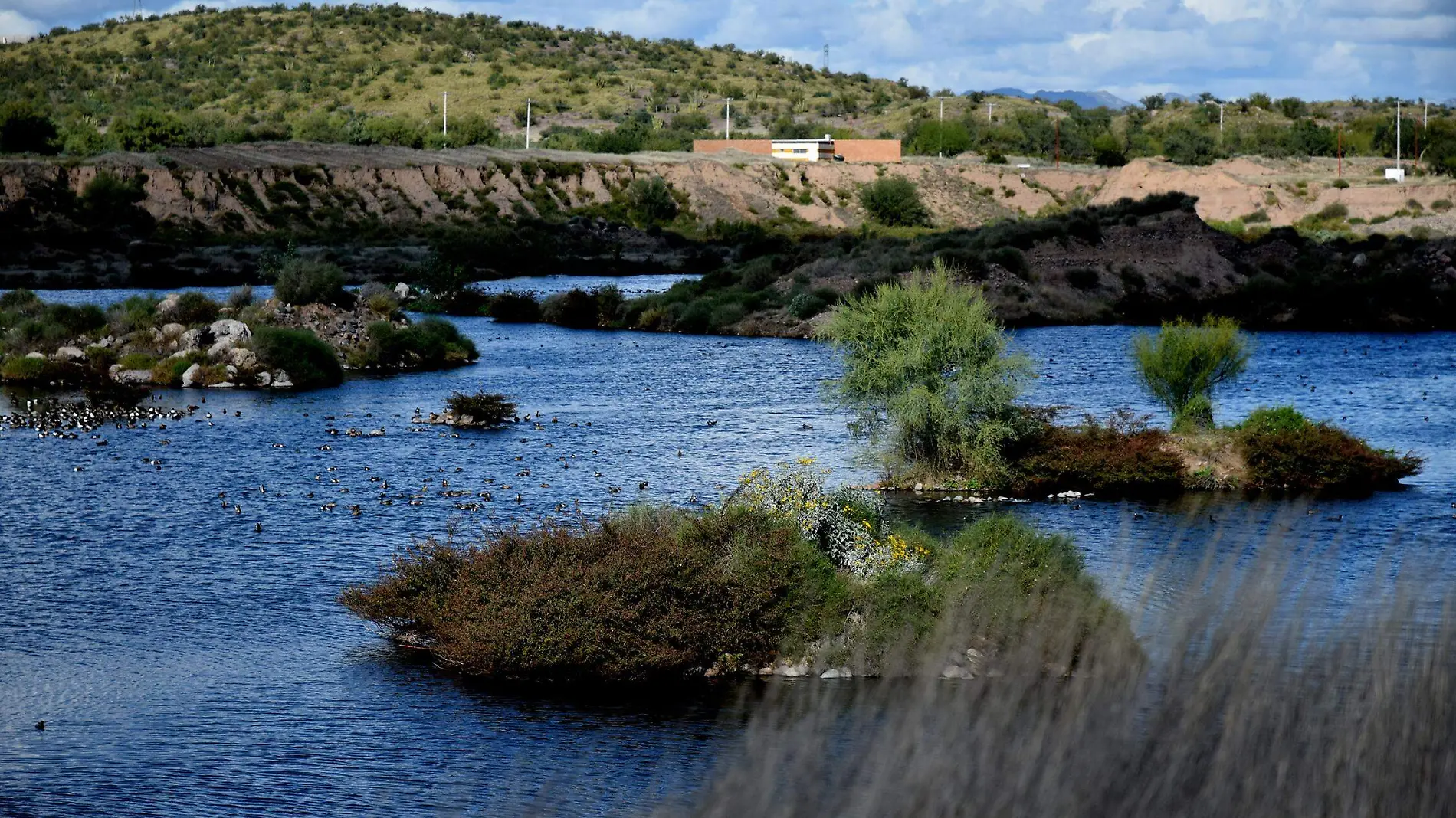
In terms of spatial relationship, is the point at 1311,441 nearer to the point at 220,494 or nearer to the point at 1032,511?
the point at 1032,511

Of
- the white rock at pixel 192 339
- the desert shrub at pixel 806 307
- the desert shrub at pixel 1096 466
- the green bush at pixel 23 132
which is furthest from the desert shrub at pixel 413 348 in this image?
the green bush at pixel 23 132

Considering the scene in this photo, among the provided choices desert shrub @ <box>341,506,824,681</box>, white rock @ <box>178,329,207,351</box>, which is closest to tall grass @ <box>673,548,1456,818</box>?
desert shrub @ <box>341,506,824,681</box>

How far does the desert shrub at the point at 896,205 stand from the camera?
12450 centimetres

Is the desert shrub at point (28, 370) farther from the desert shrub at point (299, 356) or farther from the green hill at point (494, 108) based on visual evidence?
the green hill at point (494, 108)

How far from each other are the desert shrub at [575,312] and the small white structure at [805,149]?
74.3 metres

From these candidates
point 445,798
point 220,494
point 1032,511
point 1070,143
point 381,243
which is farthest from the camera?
point 1070,143

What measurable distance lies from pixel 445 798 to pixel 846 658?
5.27 meters

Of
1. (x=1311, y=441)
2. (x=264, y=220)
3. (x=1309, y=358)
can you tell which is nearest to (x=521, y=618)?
(x=1311, y=441)

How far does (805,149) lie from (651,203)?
29.2 meters

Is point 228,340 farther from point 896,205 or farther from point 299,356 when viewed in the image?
point 896,205

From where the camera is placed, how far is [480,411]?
122ft

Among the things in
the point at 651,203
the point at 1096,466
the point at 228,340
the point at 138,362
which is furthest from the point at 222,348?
the point at 651,203

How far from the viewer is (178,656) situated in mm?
18469

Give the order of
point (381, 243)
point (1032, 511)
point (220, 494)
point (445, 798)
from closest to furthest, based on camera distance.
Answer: point (445, 798) < point (1032, 511) < point (220, 494) < point (381, 243)
